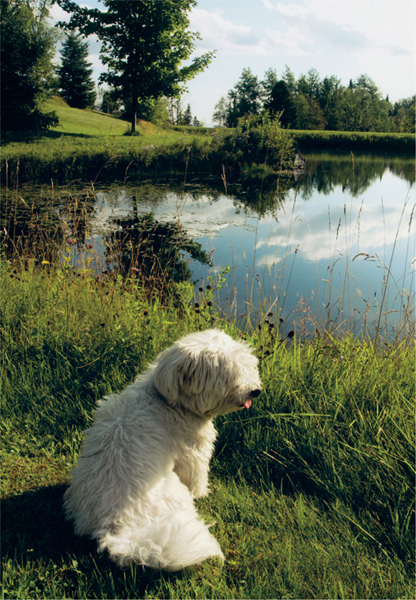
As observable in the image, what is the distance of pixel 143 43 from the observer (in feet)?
75.6

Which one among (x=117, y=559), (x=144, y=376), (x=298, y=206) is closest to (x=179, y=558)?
(x=117, y=559)

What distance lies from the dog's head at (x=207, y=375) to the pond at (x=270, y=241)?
1.73m

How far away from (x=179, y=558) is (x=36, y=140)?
26.4 metres

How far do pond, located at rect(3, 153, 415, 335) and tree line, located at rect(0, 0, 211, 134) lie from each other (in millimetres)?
10352

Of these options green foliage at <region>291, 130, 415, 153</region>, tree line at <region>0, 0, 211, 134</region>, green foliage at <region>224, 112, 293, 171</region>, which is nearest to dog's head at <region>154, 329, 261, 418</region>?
green foliage at <region>224, 112, 293, 171</region>

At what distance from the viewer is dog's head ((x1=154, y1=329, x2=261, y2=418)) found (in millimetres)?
1969

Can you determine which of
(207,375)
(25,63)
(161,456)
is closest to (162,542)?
(161,456)

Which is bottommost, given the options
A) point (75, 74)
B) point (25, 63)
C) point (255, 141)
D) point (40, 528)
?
point (40, 528)

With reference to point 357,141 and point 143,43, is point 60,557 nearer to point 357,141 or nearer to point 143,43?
point 143,43

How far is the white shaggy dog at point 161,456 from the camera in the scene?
1.65 meters

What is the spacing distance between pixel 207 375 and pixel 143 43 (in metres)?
27.1

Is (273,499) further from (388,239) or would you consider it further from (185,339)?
(388,239)

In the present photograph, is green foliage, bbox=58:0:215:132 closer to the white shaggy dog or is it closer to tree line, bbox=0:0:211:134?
tree line, bbox=0:0:211:134

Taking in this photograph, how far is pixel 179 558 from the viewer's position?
5.27 ft
